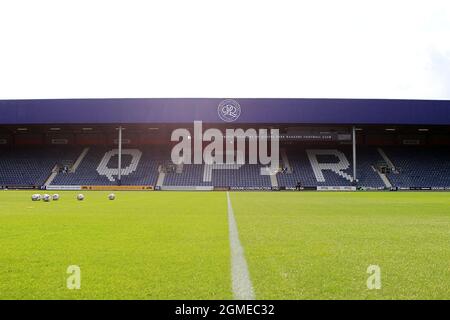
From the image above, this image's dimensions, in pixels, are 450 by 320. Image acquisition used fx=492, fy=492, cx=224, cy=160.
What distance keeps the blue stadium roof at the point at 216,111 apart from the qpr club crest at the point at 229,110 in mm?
341

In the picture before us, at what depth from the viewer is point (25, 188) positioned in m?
45.7

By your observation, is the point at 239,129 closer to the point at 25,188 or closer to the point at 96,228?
the point at 25,188

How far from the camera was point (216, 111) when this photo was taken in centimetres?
4603

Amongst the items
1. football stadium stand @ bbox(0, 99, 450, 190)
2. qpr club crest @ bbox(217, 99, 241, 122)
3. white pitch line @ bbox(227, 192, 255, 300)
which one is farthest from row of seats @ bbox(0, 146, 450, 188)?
white pitch line @ bbox(227, 192, 255, 300)

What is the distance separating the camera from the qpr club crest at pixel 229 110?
1809 inches

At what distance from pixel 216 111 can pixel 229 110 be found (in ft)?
4.00

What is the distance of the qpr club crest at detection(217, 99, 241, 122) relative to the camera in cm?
4594

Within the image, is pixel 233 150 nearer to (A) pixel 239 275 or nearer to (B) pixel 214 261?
(B) pixel 214 261

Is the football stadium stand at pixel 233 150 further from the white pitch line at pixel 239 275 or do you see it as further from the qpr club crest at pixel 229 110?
the white pitch line at pixel 239 275

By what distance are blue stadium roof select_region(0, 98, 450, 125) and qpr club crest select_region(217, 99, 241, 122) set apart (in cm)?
34

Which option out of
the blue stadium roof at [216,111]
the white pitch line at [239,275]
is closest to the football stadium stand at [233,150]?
the blue stadium roof at [216,111]

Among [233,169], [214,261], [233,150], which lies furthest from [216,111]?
A: [214,261]

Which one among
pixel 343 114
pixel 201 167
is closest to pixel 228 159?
pixel 201 167

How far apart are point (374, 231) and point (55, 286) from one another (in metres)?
6.74
